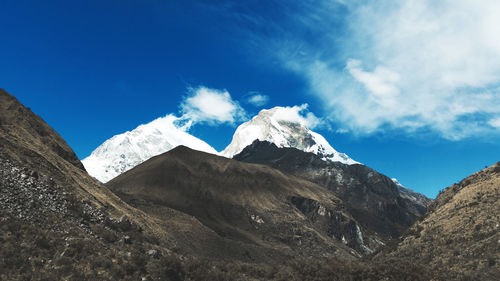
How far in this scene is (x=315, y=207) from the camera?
190 meters

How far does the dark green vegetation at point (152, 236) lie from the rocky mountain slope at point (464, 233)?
26 cm

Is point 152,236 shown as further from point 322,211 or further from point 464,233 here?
point 322,211

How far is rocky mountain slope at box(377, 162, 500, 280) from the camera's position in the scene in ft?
166

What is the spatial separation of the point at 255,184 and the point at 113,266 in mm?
166666

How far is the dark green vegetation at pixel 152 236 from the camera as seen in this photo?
25188mm

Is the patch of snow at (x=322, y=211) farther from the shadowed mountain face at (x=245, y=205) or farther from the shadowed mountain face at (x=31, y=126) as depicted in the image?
the shadowed mountain face at (x=31, y=126)

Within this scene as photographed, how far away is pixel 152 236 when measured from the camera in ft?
170

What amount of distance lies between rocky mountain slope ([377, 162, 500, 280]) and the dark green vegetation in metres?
0.26

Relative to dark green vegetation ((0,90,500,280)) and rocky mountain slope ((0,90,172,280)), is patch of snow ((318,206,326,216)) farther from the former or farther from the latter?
rocky mountain slope ((0,90,172,280))

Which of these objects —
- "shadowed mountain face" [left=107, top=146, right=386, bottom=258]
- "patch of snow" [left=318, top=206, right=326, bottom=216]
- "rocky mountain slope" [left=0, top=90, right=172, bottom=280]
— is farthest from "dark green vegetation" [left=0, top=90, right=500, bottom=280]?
"patch of snow" [left=318, top=206, right=326, bottom=216]

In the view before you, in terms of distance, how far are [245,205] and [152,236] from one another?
119 m

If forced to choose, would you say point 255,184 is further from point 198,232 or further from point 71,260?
point 71,260

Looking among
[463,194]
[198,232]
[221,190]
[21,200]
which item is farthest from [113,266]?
[221,190]

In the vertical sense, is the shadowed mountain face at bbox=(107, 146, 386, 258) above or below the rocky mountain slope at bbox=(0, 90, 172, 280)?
above
